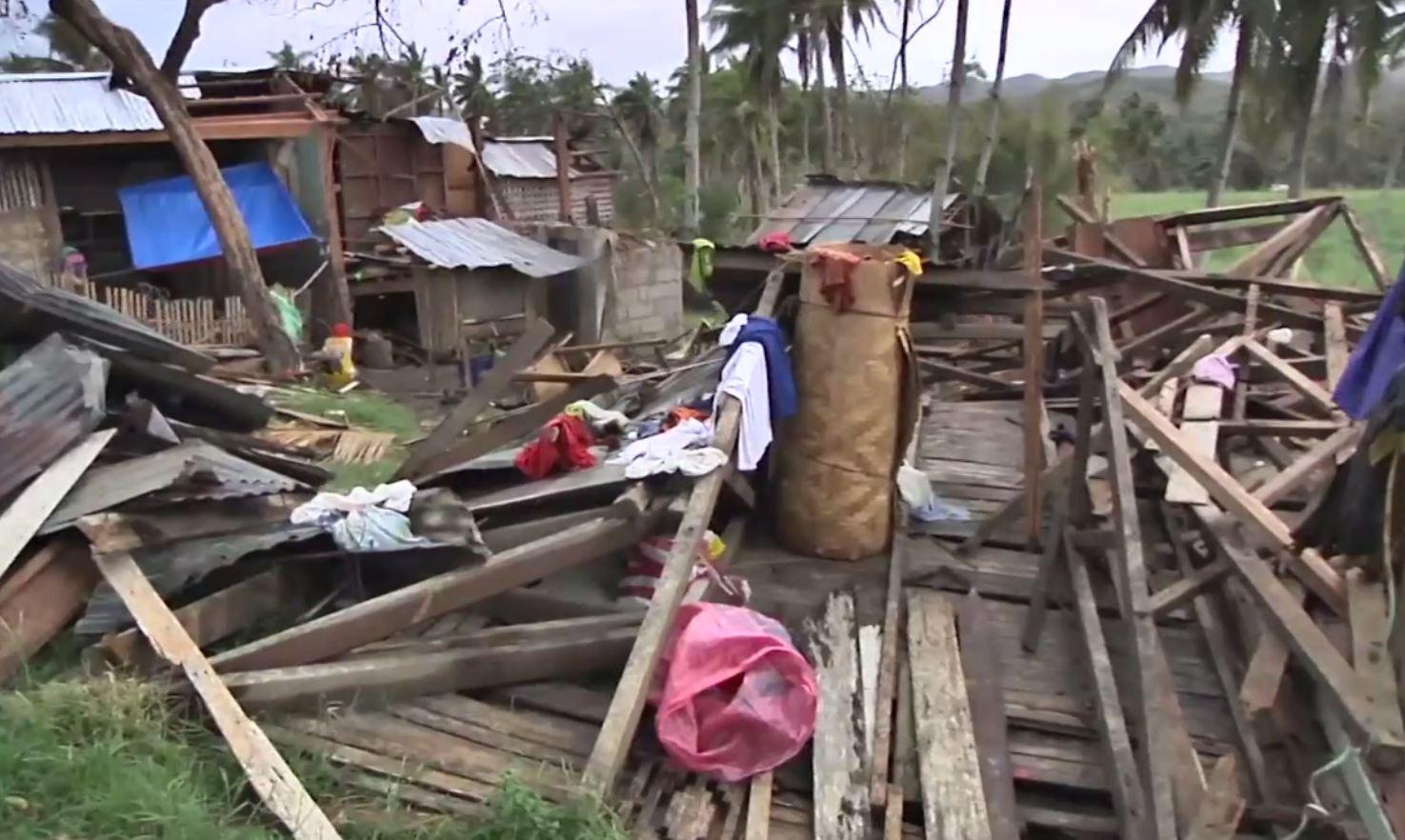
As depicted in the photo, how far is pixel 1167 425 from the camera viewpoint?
17.2 ft

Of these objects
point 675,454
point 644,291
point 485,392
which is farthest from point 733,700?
point 644,291

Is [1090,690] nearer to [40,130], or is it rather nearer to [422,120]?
[40,130]

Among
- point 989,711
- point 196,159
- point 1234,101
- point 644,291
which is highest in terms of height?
point 1234,101

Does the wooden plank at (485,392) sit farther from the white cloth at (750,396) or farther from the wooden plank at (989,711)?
→ the wooden plank at (989,711)

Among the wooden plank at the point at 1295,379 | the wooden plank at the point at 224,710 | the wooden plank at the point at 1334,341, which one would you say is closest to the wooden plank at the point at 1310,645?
the wooden plank at the point at 1295,379

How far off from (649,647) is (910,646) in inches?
52.7

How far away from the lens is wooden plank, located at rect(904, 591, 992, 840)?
11.5ft

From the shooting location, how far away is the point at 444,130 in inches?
778

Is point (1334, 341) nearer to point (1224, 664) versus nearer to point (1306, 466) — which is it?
point (1306, 466)

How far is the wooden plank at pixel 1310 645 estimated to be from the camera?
2928 mm

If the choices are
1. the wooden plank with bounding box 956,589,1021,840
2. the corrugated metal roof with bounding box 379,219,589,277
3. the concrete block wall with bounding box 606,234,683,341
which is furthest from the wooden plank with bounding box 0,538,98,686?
the concrete block wall with bounding box 606,234,683,341

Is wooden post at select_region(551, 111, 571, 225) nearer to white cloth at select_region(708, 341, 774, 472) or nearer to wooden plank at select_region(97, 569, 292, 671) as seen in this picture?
white cloth at select_region(708, 341, 774, 472)

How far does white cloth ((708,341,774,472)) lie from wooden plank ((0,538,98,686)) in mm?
2599

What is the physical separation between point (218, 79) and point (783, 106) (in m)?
19.7
